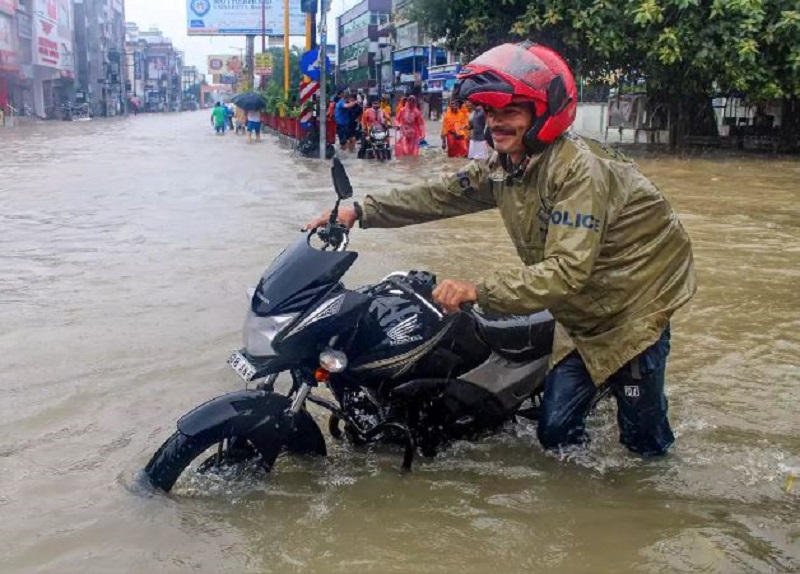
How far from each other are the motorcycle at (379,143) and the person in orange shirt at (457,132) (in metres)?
1.73

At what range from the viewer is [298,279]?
2934 millimetres

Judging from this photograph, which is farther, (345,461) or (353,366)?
(345,461)

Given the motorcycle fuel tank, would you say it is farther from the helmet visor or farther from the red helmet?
the helmet visor

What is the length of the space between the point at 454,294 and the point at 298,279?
55cm

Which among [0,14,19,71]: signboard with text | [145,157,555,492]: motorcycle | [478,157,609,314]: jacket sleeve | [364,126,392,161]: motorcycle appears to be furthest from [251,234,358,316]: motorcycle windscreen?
[0,14,19,71]: signboard with text

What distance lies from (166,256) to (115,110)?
3396 inches

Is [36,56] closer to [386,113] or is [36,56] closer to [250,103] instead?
[250,103]

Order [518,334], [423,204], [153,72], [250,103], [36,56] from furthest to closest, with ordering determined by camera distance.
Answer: [153,72]
[36,56]
[250,103]
[423,204]
[518,334]

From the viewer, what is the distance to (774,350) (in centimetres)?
533

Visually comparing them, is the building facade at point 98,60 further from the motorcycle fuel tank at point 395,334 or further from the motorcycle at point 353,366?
the motorcycle fuel tank at point 395,334

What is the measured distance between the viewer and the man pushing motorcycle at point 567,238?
275 cm

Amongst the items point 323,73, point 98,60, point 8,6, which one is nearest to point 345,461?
point 323,73

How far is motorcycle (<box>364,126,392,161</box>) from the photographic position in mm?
19438

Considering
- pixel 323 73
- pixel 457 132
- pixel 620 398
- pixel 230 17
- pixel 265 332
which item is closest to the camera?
pixel 265 332
